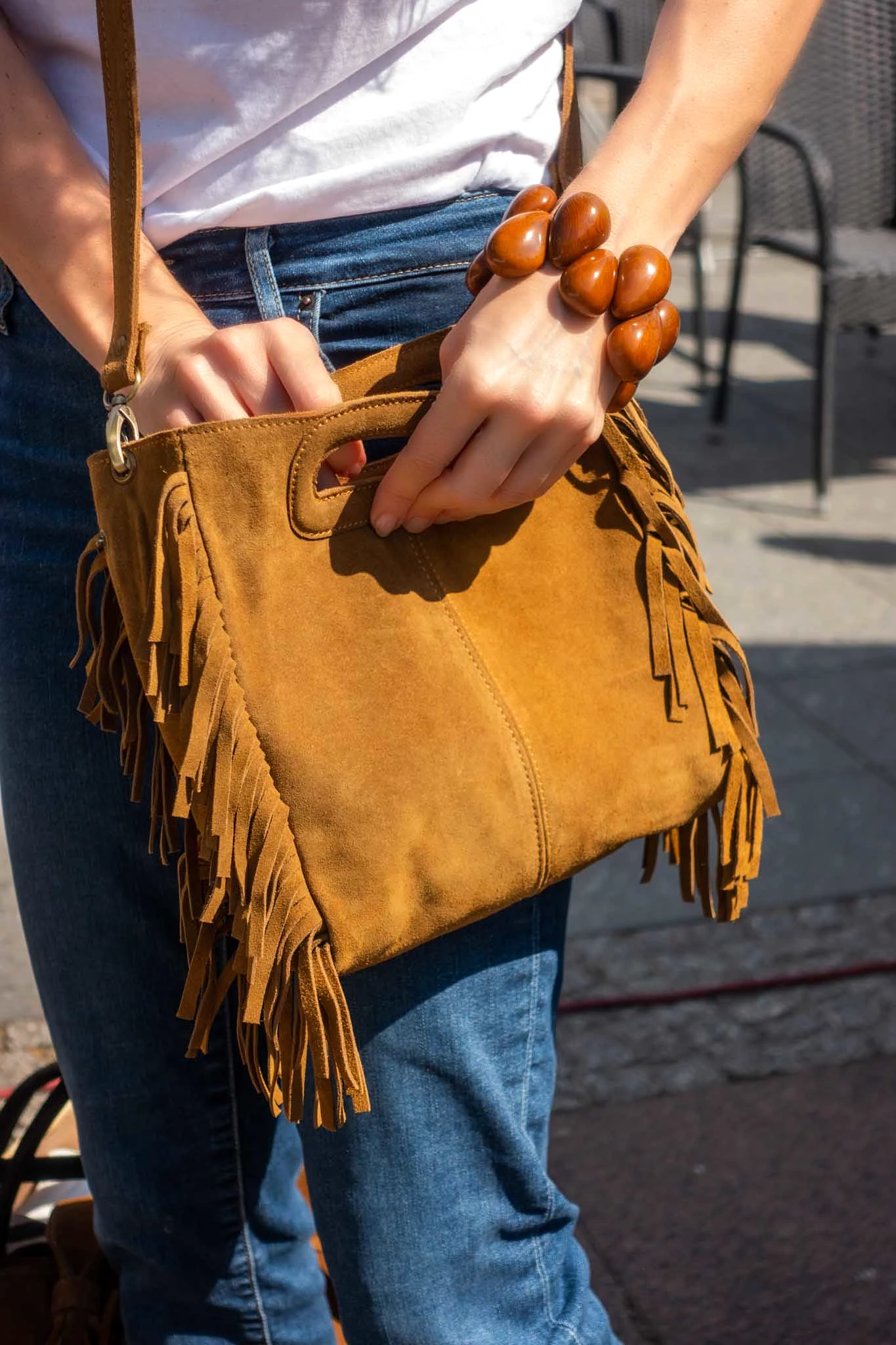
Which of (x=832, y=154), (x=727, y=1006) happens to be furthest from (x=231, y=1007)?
(x=832, y=154)

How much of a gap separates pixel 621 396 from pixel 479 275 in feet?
0.42

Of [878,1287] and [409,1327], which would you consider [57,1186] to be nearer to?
[409,1327]

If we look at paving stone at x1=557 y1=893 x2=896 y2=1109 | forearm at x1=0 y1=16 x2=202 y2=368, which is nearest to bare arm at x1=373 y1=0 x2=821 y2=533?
forearm at x1=0 y1=16 x2=202 y2=368

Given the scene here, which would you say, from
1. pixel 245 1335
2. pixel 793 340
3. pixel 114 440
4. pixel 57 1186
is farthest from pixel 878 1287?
pixel 793 340

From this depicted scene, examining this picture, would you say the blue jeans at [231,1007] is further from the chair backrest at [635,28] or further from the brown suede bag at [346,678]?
the chair backrest at [635,28]

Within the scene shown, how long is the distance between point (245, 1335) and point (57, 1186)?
0.47 meters

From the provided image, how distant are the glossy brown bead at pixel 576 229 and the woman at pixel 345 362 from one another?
0.02m

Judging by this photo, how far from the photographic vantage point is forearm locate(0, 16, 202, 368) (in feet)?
3.15

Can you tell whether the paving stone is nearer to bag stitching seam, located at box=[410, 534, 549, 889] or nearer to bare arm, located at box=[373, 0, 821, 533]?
bag stitching seam, located at box=[410, 534, 549, 889]

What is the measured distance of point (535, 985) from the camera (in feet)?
3.65

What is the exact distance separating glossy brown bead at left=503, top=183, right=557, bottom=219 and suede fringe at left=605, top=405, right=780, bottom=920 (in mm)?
170

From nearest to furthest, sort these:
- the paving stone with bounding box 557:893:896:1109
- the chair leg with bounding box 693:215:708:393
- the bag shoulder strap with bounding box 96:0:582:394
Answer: the bag shoulder strap with bounding box 96:0:582:394
the paving stone with bounding box 557:893:896:1109
the chair leg with bounding box 693:215:708:393

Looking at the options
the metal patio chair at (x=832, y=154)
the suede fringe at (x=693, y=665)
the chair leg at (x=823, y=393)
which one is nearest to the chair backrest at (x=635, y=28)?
the metal patio chair at (x=832, y=154)

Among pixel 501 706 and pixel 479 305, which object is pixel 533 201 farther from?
pixel 501 706
